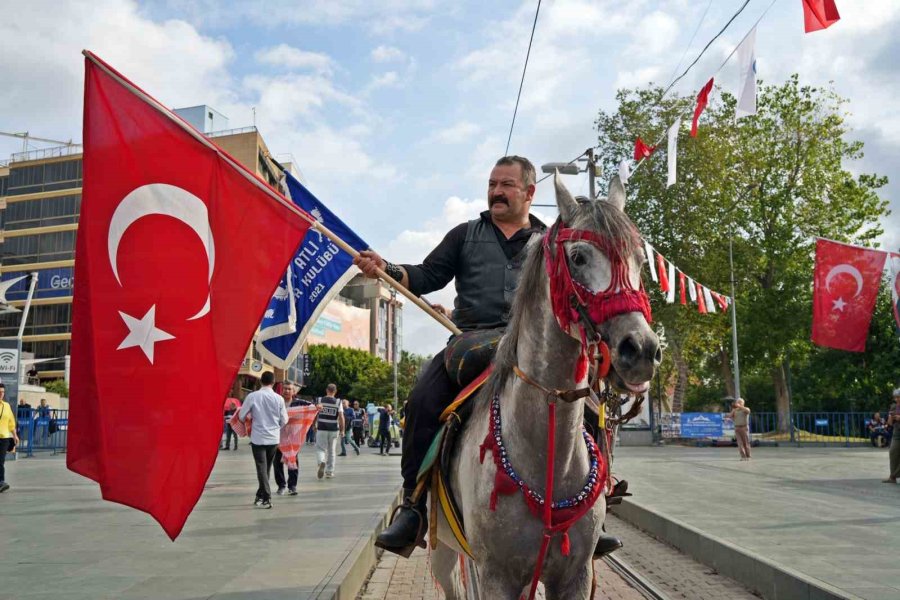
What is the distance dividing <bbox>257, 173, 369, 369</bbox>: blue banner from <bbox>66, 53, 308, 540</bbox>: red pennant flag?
1502mm

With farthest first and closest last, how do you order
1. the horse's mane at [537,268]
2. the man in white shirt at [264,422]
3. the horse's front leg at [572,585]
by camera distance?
1. the man in white shirt at [264,422]
2. the horse's front leg at [572,585]
3. the horse's mane at [537,268]

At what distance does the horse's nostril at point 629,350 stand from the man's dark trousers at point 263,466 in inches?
364

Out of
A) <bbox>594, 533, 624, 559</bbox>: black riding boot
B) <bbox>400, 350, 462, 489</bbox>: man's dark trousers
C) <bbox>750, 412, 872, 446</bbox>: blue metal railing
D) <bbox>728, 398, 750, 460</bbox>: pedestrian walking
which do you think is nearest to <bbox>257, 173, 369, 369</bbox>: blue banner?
<bbox>400, 350, 462, 489</bbox>: man's dark trousers

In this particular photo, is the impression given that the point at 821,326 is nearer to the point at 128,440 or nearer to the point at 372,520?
the point at 372,520

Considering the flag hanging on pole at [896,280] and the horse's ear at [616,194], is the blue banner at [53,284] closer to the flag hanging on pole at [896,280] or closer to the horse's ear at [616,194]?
the flag hanging on pole at [896,280]

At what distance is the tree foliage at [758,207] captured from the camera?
37062 millimetres

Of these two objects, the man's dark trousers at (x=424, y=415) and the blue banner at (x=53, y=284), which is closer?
the man's dark trousers at (x=424, y=415)

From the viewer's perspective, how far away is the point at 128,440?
4305 millimetres

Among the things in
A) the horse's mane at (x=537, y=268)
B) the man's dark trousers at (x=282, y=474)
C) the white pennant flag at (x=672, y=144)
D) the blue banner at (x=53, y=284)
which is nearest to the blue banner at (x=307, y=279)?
the horse's mane at (x=537, y=268)

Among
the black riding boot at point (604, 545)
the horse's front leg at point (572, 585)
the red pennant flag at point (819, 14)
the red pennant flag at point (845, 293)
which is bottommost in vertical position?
the horse's front leg at point (572, 585)

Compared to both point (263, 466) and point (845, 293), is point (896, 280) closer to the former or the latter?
point (845, 293)

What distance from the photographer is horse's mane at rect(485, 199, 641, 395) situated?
110 inches

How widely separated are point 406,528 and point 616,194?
6.76ft

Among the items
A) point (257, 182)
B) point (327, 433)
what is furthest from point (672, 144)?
point (257, 182)
